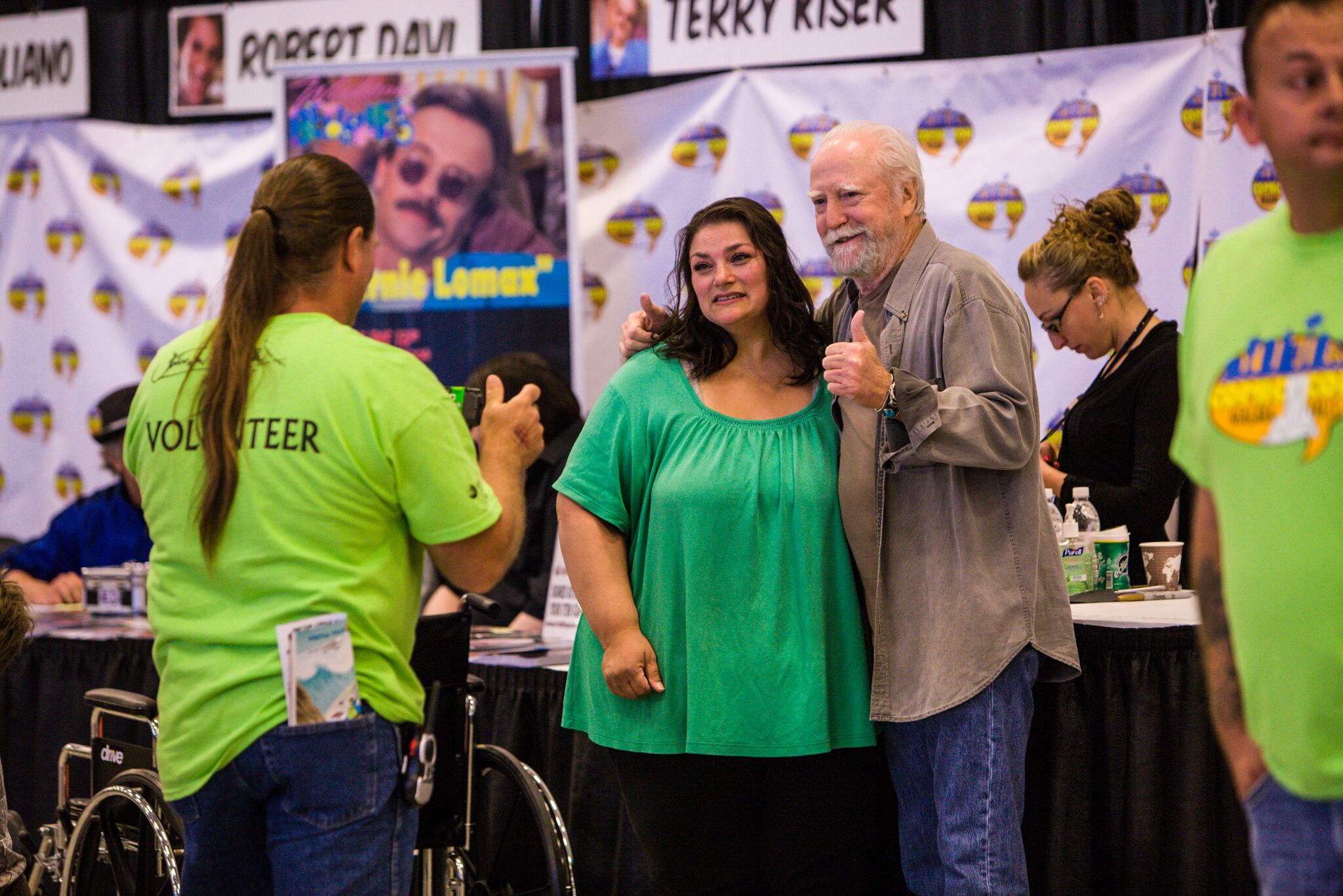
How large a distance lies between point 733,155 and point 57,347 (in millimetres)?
2923

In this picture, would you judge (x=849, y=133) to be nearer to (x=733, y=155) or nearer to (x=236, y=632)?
(x=236, y=632)

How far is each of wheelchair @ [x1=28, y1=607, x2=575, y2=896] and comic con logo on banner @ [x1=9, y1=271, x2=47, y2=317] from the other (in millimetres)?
3026

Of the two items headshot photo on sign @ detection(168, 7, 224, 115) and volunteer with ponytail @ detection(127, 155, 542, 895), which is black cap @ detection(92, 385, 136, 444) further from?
volunteer with ponytail @ detection(127, 155, 542, 895)

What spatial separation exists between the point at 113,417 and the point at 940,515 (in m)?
2.69

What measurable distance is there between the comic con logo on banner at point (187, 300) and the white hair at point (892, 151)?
12.2 feet

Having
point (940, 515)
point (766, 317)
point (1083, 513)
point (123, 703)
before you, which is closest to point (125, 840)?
point (123, 703)

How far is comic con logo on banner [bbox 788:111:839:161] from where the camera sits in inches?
Answer: 170

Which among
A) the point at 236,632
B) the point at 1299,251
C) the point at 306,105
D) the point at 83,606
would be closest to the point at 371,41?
the point at 306,105

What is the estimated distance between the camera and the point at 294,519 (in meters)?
1.49

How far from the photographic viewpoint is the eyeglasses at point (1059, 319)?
3.12 meters

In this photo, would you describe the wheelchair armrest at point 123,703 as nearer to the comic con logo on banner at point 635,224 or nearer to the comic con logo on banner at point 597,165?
the comic con logo on banner at point 635,224

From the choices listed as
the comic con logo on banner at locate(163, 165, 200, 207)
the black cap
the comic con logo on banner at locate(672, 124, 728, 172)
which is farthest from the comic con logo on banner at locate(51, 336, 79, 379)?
the comic con logo on banner at locate(672, 124, 728, 172)

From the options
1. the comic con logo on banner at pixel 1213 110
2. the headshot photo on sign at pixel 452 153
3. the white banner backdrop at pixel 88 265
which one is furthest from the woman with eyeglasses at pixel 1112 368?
the white banner backdrop at pixel 88 265

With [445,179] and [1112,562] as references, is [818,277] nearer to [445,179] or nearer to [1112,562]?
[445,179]
